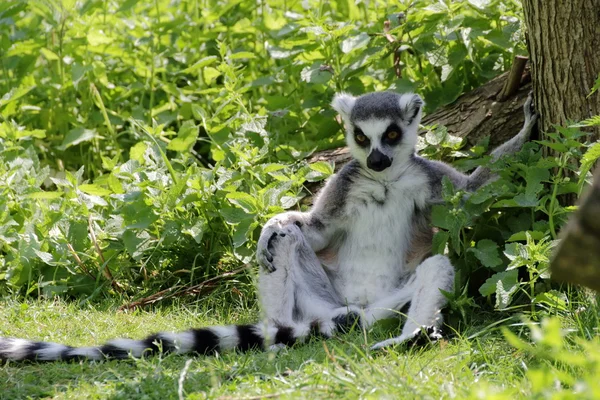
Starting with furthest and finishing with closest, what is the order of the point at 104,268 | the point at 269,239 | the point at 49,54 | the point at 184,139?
the point at 49,54
the point at 184,139
the point at 104,268
the point at 269,239

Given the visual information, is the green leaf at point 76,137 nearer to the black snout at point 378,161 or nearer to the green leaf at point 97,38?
the green leaf at point 97,38

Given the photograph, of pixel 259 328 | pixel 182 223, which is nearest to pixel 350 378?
Answer: pixel 259 328

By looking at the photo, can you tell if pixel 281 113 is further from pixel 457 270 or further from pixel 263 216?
pixel 457 270

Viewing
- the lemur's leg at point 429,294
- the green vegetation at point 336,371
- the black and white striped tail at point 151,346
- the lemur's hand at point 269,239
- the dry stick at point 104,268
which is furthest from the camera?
the dry stick at point 104,268

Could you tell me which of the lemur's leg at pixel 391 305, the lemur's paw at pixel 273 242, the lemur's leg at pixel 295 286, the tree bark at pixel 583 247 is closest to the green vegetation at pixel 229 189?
the lemur's leg at pixel 391 305

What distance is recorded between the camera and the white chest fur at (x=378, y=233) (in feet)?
14.3

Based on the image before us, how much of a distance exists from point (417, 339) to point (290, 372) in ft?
2.59

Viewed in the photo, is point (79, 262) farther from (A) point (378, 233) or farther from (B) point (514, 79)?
(B) point (514, 79)

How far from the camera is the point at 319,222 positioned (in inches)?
177

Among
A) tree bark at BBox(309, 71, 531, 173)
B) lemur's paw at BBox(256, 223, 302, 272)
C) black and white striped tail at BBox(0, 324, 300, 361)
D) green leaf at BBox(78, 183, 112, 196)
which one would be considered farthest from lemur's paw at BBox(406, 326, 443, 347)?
green leaf at BBox(78, 183, 112, 196)

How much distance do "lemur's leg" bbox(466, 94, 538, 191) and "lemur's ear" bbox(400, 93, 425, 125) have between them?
0.45m

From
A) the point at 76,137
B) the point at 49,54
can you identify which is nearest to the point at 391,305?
the point at 76,137

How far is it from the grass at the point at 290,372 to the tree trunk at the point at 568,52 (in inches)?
50.3

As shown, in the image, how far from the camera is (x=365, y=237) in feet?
14.5
